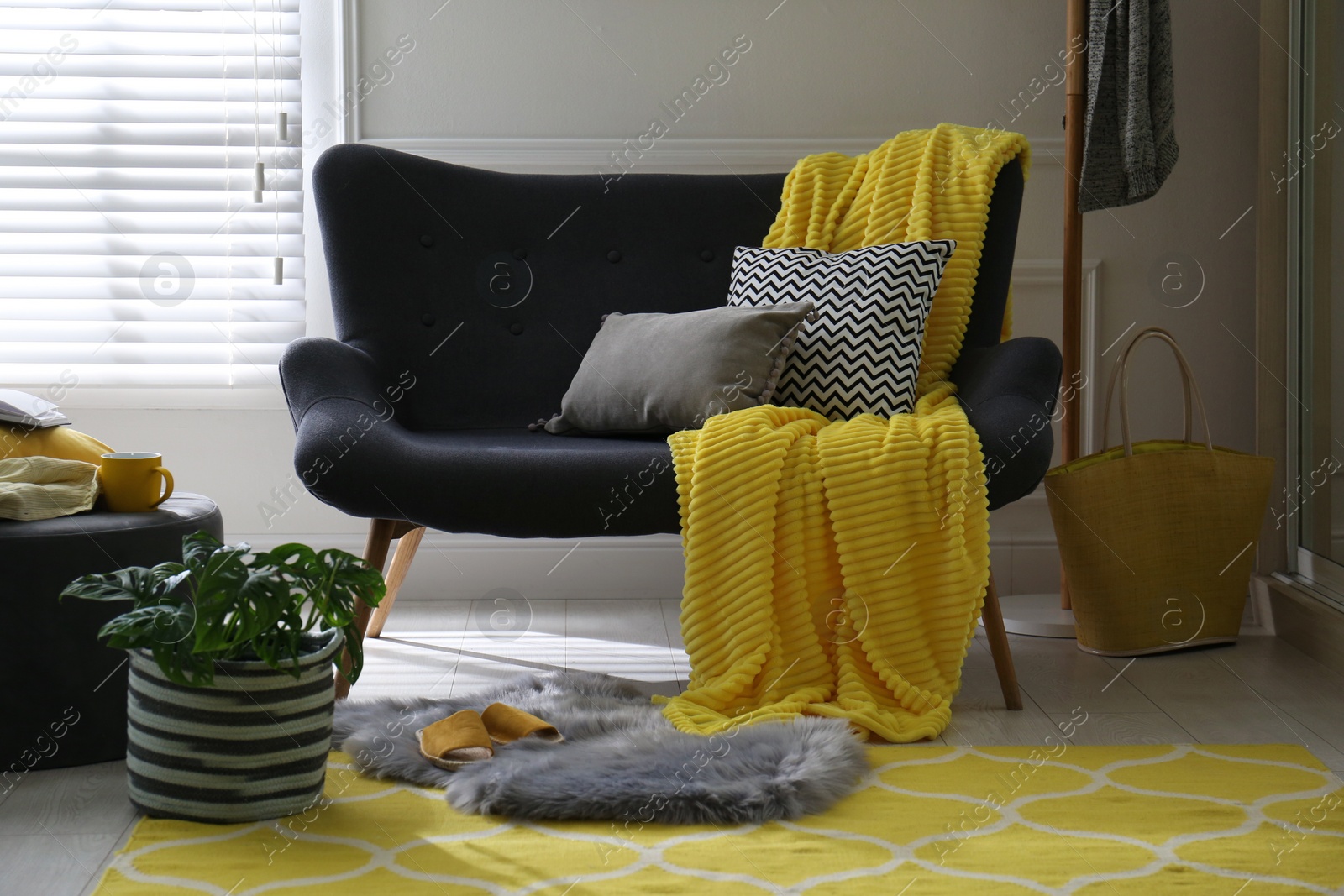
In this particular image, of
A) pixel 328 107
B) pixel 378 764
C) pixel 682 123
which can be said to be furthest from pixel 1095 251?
pixel 378 764

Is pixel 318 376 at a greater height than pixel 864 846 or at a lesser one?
greater

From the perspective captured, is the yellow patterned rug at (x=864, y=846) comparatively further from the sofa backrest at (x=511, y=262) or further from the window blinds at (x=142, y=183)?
the window blinds at (x=142, y=183)

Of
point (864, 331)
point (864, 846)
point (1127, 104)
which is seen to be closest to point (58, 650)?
point (864, 846)

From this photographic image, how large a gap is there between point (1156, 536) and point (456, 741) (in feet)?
4.16

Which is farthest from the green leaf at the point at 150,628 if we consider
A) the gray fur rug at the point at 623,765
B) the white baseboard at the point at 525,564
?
the white baseboard at the point at 525,564

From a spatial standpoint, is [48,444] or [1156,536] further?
[1156,536]

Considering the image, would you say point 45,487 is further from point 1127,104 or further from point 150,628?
point 1127,104

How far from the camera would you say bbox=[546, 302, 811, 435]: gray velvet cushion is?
6.15 feet

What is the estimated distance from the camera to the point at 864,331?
1.95 metres

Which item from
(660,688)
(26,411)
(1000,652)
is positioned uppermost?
(26,411)

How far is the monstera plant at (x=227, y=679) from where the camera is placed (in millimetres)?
1271

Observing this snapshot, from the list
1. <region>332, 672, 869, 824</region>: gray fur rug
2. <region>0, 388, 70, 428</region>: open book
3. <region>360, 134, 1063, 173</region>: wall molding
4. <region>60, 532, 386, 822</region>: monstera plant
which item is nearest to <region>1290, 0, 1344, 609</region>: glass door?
<region>360, 134, 1063, 173</region>: wall molding

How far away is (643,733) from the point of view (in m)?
1.52

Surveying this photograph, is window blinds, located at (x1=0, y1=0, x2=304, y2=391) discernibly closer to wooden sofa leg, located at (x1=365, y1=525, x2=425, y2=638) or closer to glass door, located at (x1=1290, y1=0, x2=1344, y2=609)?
wooden sofa leg, located at (x1=365, y1=525, x2=425, y2=638)
